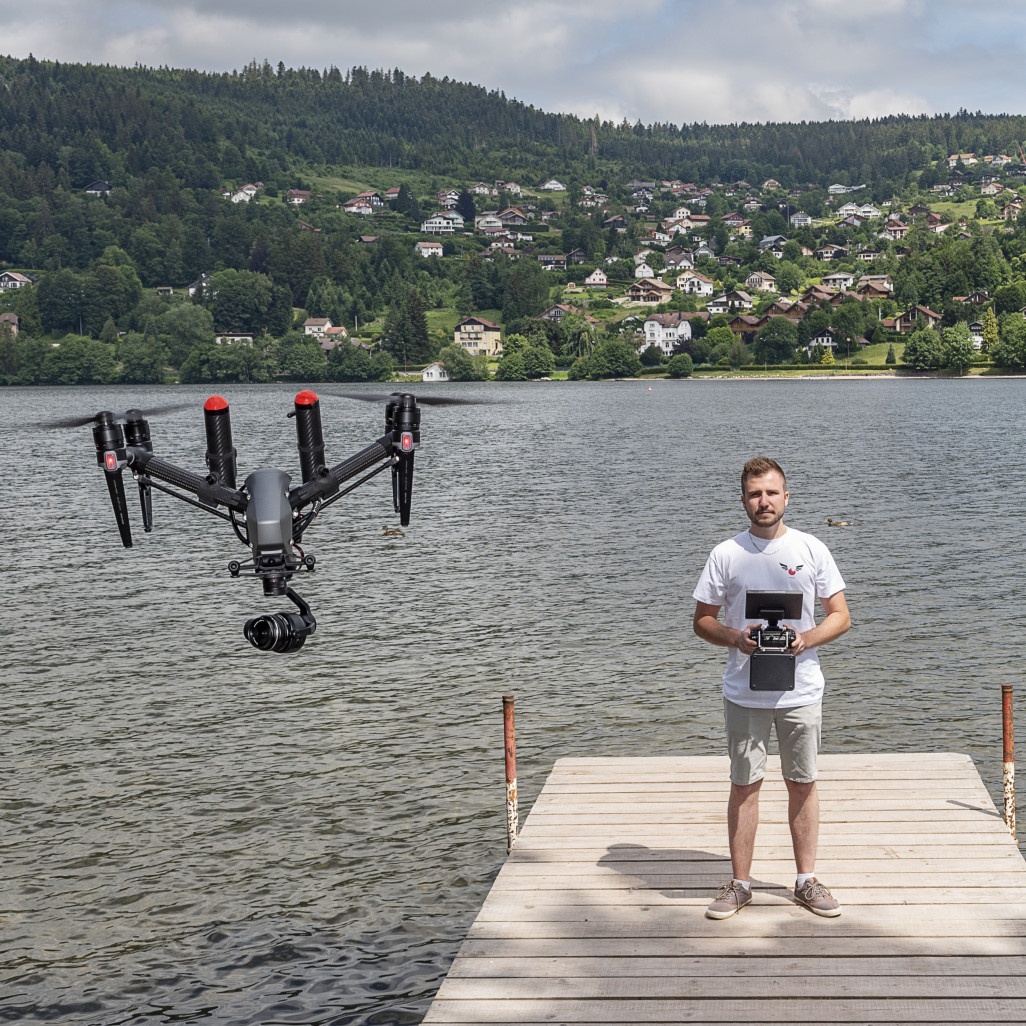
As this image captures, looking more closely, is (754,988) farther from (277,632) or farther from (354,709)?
(354,709)

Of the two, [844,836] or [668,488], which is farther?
[668,488]

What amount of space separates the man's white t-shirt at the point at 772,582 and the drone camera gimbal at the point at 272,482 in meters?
3.88

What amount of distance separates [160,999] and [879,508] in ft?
145

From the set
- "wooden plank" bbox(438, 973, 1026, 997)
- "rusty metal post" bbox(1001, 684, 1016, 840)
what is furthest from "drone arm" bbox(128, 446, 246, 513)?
"rusty metal post" bbox(1001, 684, 1016, 840)

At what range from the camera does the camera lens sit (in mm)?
11641

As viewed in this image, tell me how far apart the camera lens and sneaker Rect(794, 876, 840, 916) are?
5328 mm

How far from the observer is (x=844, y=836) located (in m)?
10.7

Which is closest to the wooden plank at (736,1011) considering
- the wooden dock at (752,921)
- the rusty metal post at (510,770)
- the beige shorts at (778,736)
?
the wooden dock at (752,921)

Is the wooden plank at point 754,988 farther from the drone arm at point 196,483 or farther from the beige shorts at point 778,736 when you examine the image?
the drone arm at point 196,483

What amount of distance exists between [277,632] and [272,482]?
1491mm

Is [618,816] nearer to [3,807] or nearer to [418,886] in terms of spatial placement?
[418,886]

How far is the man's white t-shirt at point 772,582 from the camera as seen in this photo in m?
8.23

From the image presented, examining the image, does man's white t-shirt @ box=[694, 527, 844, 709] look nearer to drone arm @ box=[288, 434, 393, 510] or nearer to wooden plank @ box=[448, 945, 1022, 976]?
wooden plank @ box=[448, 945, 1022, 976]

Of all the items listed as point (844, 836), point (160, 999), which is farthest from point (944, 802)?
point (160, 999)
